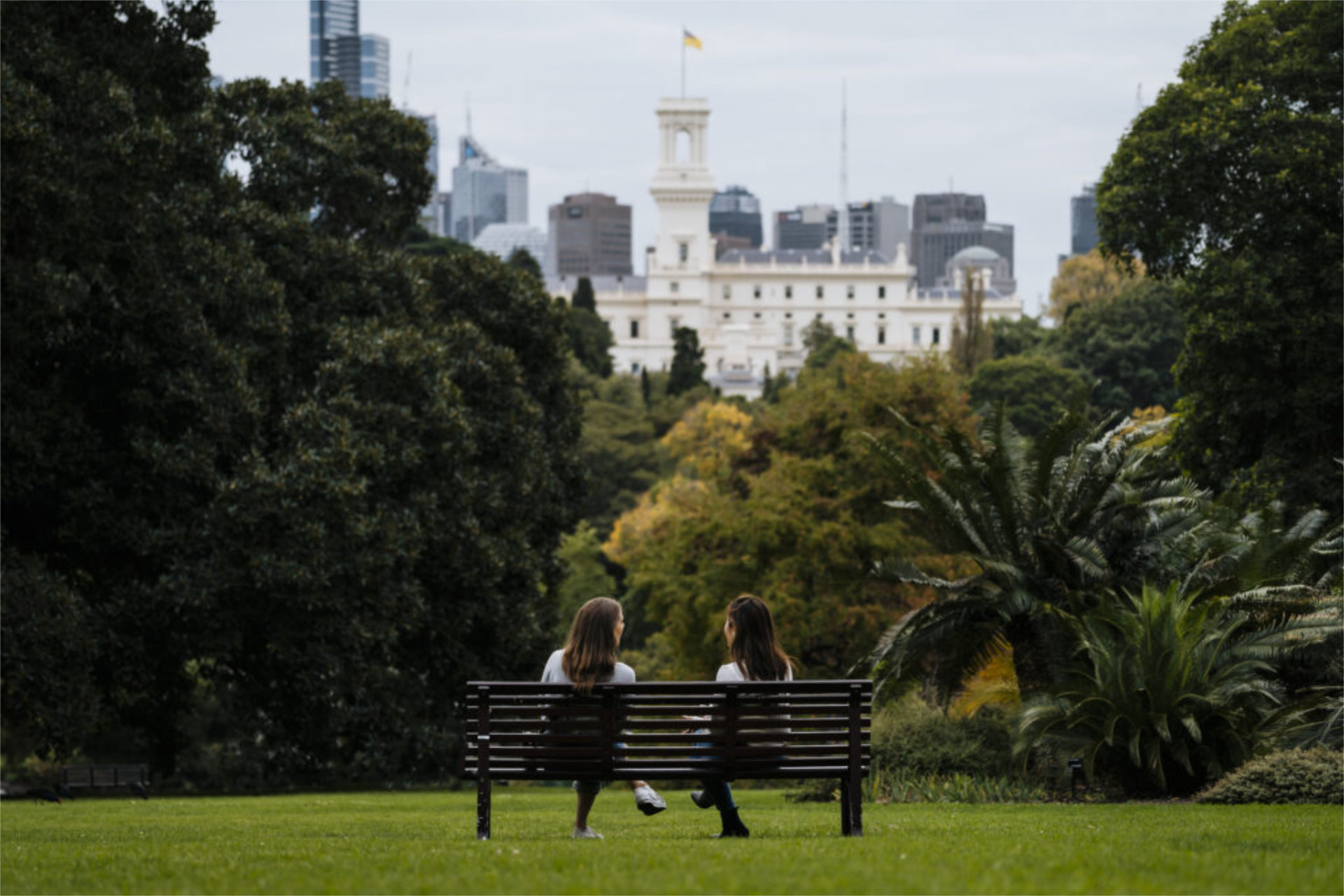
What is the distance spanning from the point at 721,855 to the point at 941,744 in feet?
33.4

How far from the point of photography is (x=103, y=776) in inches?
950

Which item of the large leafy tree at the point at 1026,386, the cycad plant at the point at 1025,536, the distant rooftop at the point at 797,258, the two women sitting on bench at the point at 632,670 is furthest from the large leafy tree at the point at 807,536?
the distant rooftop at the point at 797,258

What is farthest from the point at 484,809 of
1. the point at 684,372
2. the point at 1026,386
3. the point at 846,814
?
the point at 684,372

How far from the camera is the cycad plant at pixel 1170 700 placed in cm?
1409

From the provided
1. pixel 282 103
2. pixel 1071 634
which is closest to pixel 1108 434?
pixel 1071 634

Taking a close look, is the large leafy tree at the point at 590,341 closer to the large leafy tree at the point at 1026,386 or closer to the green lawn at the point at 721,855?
the large leafy tree at the point at 1026,386

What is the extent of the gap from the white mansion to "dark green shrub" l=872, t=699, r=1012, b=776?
140063 mm

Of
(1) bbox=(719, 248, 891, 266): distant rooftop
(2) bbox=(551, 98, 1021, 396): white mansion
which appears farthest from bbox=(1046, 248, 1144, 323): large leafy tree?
(1) bbox=(719, 248, 891, 266): distant rooftop

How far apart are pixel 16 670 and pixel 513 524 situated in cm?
934

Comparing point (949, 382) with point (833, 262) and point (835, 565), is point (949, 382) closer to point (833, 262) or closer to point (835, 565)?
point (835, 565)

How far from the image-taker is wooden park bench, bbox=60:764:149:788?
2334 cm

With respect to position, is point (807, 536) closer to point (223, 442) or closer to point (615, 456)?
point (223, 442)

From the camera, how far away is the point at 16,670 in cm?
1928

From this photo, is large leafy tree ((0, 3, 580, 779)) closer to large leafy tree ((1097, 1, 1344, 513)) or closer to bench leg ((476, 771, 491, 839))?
large leafy tree ((1097, 1, 1344, 513))
